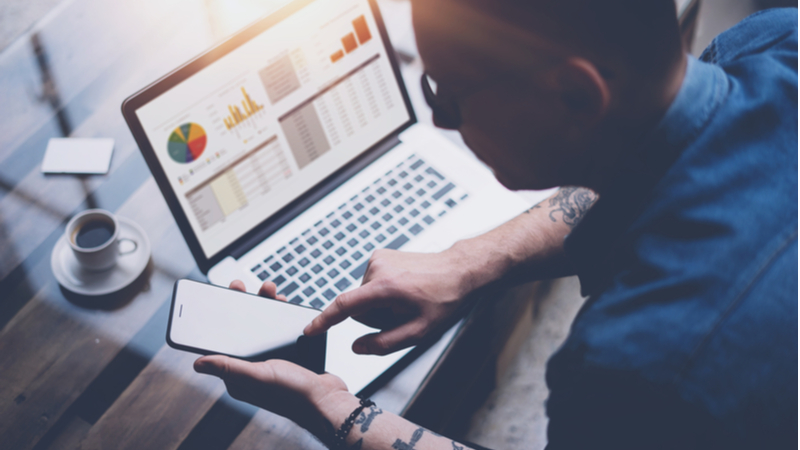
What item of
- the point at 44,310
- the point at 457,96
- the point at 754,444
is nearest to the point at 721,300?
the point at 754,444

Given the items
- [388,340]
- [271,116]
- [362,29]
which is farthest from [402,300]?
[362,29]

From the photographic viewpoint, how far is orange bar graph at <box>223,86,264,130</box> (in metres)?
0.91

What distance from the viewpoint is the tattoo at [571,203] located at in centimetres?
102

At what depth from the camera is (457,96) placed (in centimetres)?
71

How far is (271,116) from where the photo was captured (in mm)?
951

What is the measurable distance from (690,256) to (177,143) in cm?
76

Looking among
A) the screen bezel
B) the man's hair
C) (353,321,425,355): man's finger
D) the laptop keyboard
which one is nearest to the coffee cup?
the screen bezel

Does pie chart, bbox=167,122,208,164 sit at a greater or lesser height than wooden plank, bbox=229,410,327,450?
greater

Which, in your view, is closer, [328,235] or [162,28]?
[328,235]

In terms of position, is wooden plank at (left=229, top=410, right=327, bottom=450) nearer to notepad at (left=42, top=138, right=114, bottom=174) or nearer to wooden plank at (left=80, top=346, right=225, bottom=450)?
wooden plank at (left=80, top=346, right=225, bottom=450)

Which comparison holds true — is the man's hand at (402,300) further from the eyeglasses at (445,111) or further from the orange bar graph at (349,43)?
the orange bar graph at (349,43)

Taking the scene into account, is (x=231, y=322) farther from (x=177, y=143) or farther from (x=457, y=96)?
(x=457, y=96)

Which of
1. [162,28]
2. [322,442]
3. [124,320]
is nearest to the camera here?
[322,442]

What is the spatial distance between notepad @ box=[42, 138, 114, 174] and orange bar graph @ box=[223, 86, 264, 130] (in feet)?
1.10
